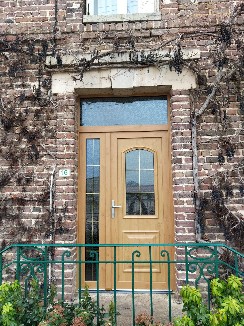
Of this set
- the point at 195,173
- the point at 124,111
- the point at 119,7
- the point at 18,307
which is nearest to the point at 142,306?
the point at 18,307

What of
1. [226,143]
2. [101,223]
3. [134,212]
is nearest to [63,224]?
[101,223]

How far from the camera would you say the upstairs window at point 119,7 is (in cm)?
502

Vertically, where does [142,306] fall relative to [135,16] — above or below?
below

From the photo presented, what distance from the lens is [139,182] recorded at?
4.87m

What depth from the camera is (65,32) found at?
16.0ft

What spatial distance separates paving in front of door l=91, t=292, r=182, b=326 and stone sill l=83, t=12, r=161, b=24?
392 cm

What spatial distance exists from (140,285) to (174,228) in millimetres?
958

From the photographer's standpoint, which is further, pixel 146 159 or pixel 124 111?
pixel 124 111

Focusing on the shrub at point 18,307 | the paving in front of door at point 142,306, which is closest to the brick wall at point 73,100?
the paving in front of door at point 142,306

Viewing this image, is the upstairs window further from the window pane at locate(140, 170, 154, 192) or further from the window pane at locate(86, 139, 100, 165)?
the window pane at locate(140, 170, 154, 192)

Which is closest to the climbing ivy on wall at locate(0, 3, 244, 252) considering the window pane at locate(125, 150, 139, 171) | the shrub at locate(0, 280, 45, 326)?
the window pane at locate(125, 150, 139, 171)

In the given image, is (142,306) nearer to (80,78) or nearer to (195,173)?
(195,173)

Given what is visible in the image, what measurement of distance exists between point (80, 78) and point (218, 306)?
339cm

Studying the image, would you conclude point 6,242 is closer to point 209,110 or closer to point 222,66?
point 209,110
